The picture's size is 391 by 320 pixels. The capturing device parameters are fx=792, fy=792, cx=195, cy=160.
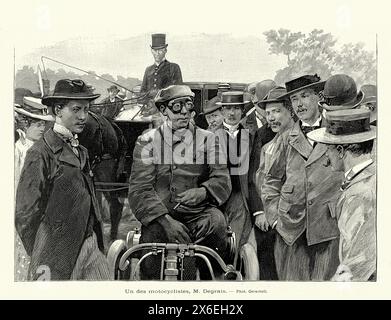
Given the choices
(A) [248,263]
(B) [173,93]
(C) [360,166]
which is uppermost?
(B) [173,93]

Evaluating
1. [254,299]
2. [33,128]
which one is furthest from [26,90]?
[254,299]

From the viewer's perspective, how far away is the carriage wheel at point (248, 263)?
6.47 metres

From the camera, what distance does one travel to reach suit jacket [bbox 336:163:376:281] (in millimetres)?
6461

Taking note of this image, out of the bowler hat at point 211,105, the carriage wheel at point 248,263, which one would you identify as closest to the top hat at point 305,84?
the bowler hat at point 211,105

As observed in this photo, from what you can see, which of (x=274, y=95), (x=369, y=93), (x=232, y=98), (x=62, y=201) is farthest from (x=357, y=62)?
(x=62, y=201)

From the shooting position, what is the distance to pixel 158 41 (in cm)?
642

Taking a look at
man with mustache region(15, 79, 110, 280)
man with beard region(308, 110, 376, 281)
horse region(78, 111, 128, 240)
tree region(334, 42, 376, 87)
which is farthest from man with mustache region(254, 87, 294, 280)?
man with mustache region(15, 79, 110, 280)

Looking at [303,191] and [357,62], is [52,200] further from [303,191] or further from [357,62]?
[357,62]

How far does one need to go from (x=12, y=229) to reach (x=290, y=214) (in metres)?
2.27

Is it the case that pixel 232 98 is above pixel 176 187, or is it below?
above

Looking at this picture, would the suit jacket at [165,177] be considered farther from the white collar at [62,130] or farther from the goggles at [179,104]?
the white collar at [62,130]

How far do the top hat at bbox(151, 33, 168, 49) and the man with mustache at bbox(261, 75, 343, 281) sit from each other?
1065mm

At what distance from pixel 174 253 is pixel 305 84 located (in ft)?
5.73

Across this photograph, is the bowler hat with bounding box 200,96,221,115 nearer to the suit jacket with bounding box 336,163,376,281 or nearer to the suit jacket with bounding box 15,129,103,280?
the suit jacket with bounding box 15,129,103,280
